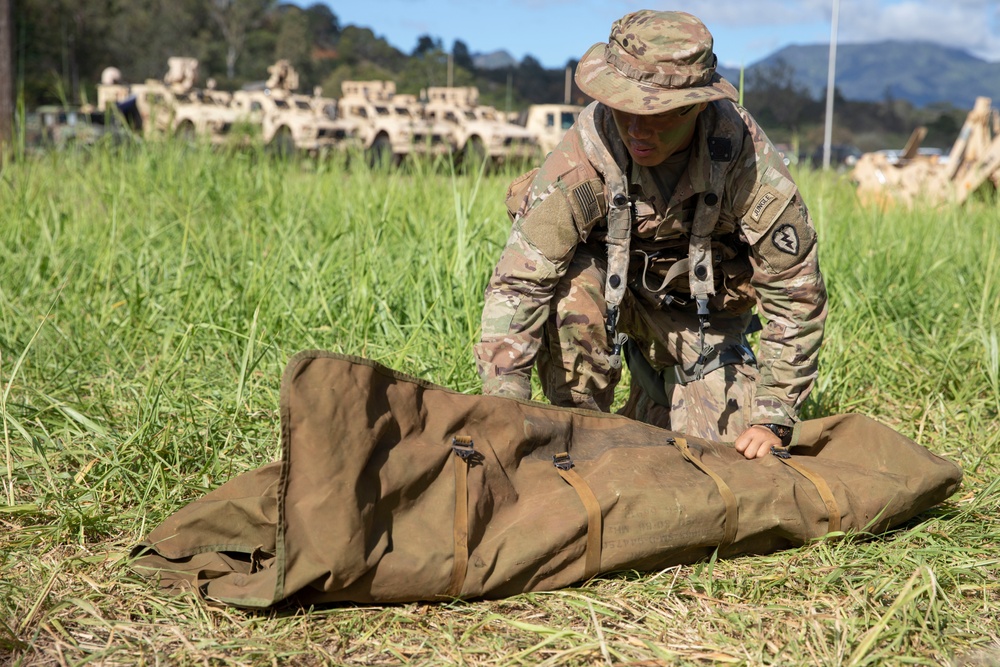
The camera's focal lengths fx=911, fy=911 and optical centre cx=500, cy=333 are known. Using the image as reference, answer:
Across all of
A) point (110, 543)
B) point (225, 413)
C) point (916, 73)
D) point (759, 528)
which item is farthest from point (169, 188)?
point (916, 73)

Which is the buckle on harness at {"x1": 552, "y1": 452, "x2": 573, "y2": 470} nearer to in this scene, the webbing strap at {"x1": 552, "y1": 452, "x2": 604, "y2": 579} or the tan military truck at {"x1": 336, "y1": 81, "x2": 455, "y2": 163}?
the webbing strap at {"x1": 552, "y1": 452, "x2": 604, "y2": 579}

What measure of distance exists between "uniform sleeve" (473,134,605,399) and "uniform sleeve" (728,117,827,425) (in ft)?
1.30

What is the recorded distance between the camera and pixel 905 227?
4.43 m

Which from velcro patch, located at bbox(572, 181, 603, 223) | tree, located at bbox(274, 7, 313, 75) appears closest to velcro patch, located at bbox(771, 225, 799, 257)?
velcro patch, located at bbox(572, 181, 603, 223)

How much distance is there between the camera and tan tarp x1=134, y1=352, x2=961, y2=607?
170 cm

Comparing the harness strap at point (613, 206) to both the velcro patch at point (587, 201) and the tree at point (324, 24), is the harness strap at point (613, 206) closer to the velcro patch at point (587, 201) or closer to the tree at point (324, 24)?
the velcro patch at point (587, 201)

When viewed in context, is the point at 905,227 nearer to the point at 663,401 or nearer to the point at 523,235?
the point at 663,401

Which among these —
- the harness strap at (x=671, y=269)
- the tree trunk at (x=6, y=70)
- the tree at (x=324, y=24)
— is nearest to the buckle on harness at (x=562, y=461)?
the harness strap at (x=671, y=269)

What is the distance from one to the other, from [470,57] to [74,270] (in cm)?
5593

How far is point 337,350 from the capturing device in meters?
3.02

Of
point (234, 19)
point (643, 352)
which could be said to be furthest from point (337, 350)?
point (234, 19)

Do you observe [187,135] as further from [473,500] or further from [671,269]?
[473,500]

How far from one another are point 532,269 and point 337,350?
102 cm

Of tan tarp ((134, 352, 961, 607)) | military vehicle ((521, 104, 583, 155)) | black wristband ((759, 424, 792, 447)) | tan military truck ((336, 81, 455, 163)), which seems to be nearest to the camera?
tan tarp ((134, 352, 961, 607))
